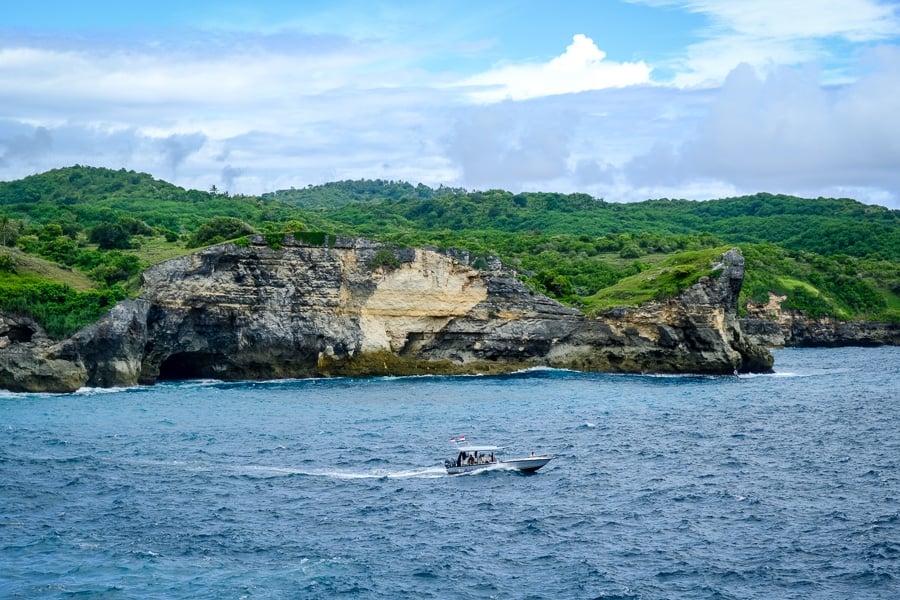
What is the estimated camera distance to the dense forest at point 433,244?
83438 mm

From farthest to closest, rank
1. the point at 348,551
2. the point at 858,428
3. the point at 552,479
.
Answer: the point at 858,428, the point at 552,479, the point at 348,551

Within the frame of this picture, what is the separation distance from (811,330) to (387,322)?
72.0 meters

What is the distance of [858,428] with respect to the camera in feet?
192

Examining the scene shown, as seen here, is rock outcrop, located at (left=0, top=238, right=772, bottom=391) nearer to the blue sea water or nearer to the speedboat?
the blue sea water

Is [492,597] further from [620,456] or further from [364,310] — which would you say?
[364,310]

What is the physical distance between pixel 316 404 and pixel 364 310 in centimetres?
1852

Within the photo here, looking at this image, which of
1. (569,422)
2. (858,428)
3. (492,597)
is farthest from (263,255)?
(492,597)

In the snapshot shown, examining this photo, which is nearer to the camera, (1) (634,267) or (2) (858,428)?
(2) (858,428)

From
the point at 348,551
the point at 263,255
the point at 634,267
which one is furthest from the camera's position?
the point at 634,267

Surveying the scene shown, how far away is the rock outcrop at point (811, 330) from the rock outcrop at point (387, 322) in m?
43.3

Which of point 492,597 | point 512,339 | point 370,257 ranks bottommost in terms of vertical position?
point 492,597

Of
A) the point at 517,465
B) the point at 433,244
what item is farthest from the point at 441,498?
the point at 433,244

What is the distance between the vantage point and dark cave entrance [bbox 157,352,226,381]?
84.5m

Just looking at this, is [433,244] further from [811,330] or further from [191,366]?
[811,330]
